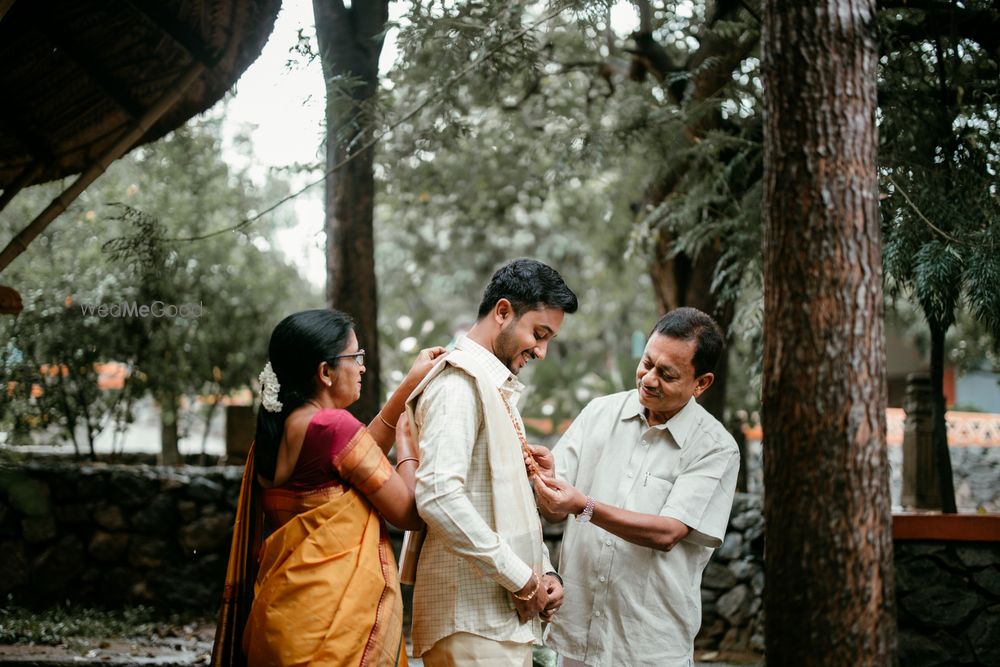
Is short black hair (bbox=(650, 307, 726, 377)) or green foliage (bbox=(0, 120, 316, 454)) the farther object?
green foliage (bbox=(0, 120, 316, 454))

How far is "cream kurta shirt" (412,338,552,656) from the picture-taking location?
7.20ft

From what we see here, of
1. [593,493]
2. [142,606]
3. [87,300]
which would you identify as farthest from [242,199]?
[593,493]

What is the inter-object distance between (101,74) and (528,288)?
307 cm

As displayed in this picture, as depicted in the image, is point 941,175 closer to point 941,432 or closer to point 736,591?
point 941,432

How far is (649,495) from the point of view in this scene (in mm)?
2838

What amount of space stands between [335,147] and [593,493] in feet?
9.28

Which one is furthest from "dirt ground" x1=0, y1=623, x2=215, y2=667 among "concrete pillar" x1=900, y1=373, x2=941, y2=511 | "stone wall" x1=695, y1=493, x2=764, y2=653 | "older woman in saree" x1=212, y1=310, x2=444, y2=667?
"concrete pillar" x1=900, y1=373, x2=941, y2=511

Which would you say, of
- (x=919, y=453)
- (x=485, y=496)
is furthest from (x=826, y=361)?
(x=919, y=453)

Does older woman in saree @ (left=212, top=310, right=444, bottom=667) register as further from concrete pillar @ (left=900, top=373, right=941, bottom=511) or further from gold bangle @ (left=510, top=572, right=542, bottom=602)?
concrete pillar @ (left=900, top=373, right=941, bottom=511)

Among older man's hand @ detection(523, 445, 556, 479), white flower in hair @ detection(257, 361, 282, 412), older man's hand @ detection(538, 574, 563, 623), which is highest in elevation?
white flower in hair @ detection(257, 361, 282, 412)

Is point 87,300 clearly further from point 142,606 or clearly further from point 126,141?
point 126,141

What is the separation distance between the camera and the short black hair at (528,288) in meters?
2.49

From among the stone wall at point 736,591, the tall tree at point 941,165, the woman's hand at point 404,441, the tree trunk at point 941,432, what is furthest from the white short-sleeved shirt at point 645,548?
the stone wall at point 736,591

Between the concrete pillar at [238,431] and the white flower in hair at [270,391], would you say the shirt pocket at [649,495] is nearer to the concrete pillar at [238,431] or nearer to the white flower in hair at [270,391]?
the white flower in hair at [270,391]
